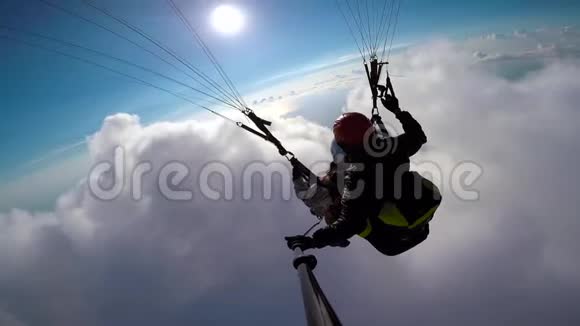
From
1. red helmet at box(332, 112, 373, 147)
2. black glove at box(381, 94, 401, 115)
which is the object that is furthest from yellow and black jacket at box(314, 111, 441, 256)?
black glove at box(381, 94, 401, 115)

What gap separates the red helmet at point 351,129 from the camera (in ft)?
11.8

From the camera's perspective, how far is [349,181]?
330 centimetres

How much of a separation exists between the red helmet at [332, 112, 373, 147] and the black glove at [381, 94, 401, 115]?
78 centimetres

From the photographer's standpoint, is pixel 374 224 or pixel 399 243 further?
pixel 399 243

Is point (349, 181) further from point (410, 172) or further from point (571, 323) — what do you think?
point (571, 323)

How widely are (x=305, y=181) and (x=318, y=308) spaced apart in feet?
14.4

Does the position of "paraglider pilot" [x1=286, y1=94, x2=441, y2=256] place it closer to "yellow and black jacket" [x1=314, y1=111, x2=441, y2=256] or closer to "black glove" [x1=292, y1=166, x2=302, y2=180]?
"yellow and black jacket" [x1=314, y1=111, x2=441, y2=256]

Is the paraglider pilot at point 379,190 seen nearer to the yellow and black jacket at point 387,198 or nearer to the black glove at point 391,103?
the yellow and black jacket at point 387,198

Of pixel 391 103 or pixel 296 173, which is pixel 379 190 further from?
pixel 296 173

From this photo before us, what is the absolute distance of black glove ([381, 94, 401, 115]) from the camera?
14.0 feet

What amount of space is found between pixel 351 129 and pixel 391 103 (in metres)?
1.15

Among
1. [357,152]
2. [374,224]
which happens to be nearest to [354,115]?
[357,152]

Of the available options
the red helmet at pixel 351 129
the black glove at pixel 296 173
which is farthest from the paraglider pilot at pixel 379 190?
the black glove at pixel 296 173

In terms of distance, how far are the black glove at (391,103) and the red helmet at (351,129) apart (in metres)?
0.78
